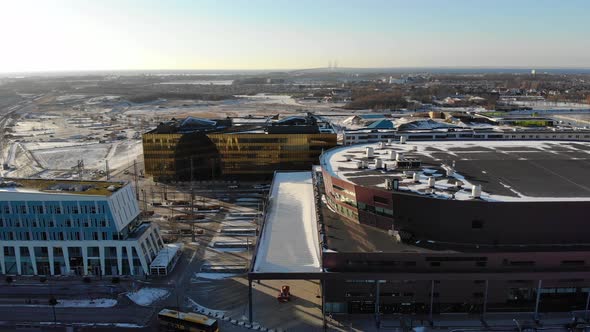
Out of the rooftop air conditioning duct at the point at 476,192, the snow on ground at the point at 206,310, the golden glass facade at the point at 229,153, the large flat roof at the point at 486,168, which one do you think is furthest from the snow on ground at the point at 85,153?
the rooftop air conditioning duct at the point at 476,192

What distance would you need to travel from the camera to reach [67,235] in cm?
4966

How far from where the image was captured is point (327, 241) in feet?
143

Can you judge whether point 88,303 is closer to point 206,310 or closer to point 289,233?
point 206,310

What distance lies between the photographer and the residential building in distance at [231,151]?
284ft

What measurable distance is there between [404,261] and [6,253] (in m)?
44.9

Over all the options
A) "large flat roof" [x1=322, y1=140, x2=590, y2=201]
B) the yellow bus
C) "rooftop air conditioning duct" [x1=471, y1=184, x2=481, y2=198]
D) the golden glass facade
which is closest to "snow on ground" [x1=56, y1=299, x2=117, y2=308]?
the yellow bus

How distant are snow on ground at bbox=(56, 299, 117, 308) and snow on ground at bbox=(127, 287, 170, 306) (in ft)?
6.29

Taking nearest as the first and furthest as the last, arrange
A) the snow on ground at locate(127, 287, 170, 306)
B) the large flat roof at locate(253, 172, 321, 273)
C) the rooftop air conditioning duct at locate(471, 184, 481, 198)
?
the large flat roof at locate(253, 172, 321, 273), the rooftop air conditioning duct at locate(471, 184, 481, 198), the snow on ground at locate(127, 287, 170, 306)

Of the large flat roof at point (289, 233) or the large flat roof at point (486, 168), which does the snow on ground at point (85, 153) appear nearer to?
the large flat roof at point (289, 233)

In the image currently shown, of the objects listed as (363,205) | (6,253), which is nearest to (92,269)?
(6,253)

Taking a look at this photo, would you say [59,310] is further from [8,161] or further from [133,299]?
[8,161]

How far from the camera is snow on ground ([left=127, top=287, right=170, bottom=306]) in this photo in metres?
44.2

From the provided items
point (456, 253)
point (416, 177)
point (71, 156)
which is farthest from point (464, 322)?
point (71, 156)

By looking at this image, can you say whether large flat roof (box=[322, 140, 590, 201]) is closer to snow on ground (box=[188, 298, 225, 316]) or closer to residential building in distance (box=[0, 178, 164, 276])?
snow on ground (box=[188, 298, 225, 316])
